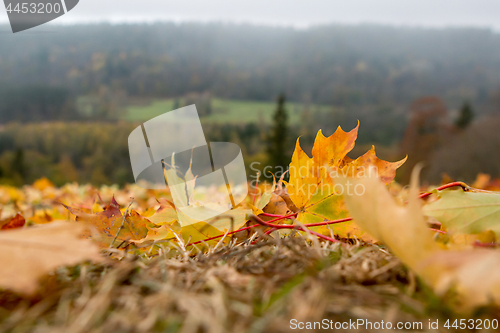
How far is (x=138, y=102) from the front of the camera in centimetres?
1092

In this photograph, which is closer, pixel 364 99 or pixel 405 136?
pixel 405 136

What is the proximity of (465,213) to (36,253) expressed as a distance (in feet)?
0.91

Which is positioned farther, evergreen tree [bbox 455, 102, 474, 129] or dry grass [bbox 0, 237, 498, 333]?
evergreen tree [bbox 455, 102, 474, 129]

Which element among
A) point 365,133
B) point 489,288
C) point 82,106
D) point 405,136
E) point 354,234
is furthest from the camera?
point 82,106

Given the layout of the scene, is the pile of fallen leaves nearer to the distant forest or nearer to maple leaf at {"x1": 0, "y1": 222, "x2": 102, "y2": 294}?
maple leaf at {"x1": 0, "y1": 222, "x2": 102, "y2": 294}

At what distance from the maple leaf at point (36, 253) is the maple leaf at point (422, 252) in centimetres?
15

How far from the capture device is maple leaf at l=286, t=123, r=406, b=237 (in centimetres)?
26

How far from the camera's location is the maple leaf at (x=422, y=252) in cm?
12

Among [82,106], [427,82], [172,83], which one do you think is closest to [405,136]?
[427,82]

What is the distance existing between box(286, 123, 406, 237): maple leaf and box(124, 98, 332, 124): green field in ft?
30.2

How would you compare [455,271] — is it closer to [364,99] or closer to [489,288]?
[489,288]

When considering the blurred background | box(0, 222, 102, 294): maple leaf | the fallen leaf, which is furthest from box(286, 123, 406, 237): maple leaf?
the blurred background

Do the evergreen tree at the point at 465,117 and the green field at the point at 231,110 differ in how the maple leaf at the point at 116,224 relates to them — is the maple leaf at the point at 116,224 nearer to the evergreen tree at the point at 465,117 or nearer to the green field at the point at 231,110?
the green field at the point at 231,110

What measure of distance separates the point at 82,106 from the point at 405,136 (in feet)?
37.1
